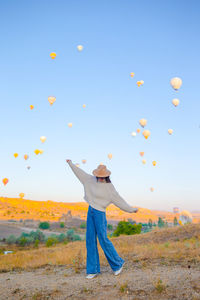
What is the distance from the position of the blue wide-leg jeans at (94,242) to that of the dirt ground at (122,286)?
238 mm

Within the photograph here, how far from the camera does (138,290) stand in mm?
4934

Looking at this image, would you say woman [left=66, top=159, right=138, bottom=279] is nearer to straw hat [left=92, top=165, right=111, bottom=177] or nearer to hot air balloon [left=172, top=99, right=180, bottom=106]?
straw hat [left=92, top=165, right=111, bottom=177]

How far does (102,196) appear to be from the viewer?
6.48 m

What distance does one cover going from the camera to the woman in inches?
251

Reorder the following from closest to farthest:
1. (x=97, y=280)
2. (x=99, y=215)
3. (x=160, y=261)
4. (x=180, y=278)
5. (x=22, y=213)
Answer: (x=180, y=278) < (x=97, y=280) < (x=99, y=215) < (x=160, y=261) < (x=22, y=213)

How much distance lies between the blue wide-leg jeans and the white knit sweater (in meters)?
0.15

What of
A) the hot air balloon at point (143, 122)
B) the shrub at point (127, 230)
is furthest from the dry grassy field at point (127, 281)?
the shrub at point (127, 230)

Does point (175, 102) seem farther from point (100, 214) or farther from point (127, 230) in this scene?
point (100, 214)

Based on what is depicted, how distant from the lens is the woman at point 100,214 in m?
6.39

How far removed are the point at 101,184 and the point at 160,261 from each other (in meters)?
2.74

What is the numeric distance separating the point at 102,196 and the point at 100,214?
381 millimetres

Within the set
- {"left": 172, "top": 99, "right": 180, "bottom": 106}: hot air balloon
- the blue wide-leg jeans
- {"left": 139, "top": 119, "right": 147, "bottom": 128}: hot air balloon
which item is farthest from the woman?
{"left": 139, "top": 119, "right": 147, "bottom": 128}: hot air balloon

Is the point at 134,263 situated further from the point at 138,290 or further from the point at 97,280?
the point at 138,290

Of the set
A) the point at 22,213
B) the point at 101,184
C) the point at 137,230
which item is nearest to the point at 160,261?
the point at 101,184
